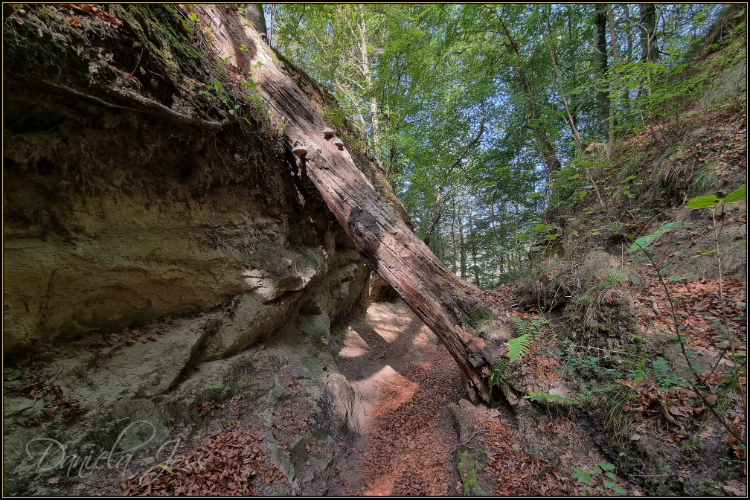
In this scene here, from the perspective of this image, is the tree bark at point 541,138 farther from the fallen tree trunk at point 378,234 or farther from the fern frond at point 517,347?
the fern frond at point 517,347

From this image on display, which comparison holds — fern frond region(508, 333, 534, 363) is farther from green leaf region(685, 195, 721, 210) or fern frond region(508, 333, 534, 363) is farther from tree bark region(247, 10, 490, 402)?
green leaf region(685, 195, 721, 210)

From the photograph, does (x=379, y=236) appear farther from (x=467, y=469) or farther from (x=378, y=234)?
(x=467, y=469)

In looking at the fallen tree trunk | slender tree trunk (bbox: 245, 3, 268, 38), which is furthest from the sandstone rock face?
slender tree trunk (bbox: 245, 3, 268, 38)

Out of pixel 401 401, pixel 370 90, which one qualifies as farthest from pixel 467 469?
pixel 370 90

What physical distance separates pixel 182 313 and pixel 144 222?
1.44 meters

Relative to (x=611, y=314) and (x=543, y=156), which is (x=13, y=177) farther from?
(x=543, y=156)

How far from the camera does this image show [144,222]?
347cm

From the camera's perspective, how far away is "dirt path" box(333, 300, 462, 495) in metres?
3.72

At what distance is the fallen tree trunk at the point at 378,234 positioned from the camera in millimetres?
4508

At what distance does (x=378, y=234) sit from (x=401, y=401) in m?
3.76

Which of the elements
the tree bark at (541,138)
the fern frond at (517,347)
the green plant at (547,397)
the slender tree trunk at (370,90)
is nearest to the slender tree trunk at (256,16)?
the slender tree trunk at (370,90)

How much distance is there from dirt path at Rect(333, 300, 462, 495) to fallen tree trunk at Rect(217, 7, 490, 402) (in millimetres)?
1154

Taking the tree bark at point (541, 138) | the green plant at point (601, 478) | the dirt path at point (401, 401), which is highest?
the tree bark at point (541, 138)

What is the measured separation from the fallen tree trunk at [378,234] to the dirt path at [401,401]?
115 cm
